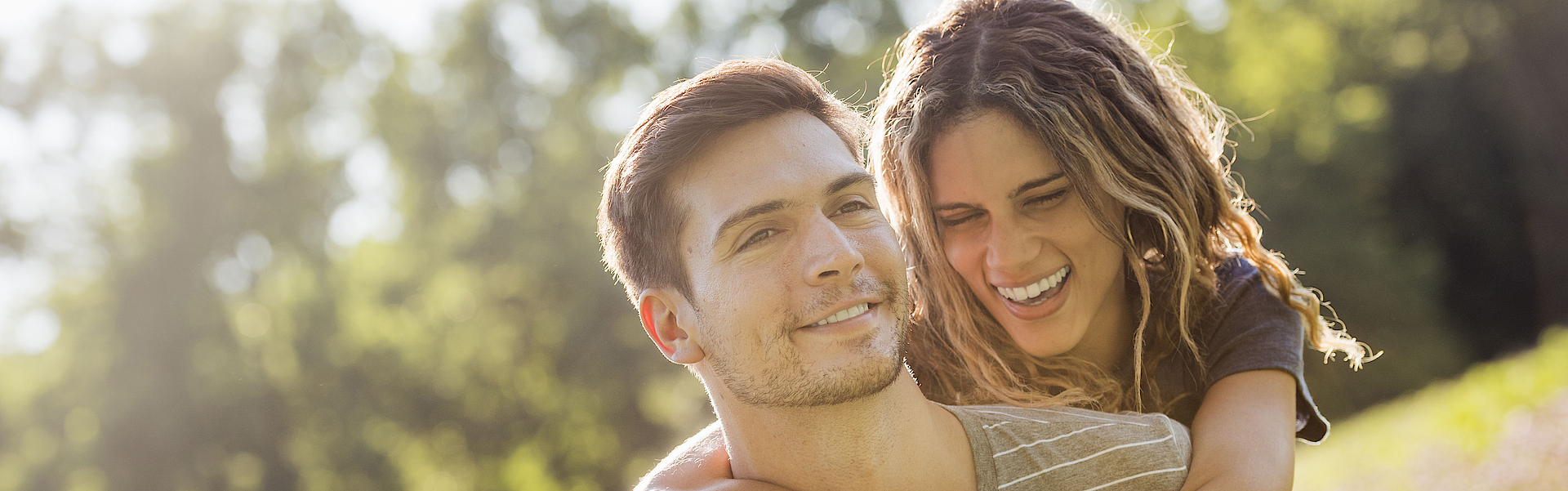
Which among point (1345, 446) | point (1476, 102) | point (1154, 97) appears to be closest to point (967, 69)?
point (1154, 97)

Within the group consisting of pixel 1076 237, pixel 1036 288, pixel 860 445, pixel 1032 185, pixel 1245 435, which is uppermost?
pixel 1032 185

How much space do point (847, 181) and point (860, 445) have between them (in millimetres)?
682

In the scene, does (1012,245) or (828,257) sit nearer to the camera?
(828,257)

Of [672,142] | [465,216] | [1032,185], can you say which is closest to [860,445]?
[672,142]

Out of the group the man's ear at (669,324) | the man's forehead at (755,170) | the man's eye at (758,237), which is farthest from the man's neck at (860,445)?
the man's forehead at (755,170)

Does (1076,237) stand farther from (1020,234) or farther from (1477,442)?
(1477,442)

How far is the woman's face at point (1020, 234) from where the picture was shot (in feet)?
12.3

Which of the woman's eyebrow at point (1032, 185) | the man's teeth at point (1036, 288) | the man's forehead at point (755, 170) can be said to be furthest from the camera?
the man's teeth at point (1036, 288)

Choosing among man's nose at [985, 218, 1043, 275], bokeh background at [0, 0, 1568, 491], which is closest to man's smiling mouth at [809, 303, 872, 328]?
man's nose at [985, 218, 1043, 275]

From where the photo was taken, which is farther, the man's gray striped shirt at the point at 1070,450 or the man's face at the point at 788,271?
the man's gray striped shirt at the point at 1070,450

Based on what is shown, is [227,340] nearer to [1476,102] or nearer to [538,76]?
[538,76]

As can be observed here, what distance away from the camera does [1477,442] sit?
8.51m

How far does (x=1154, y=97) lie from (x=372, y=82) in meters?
22.9

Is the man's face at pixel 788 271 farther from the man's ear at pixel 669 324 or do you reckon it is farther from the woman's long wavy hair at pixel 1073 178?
the woman's long wavy hair at pixel 1073 178
